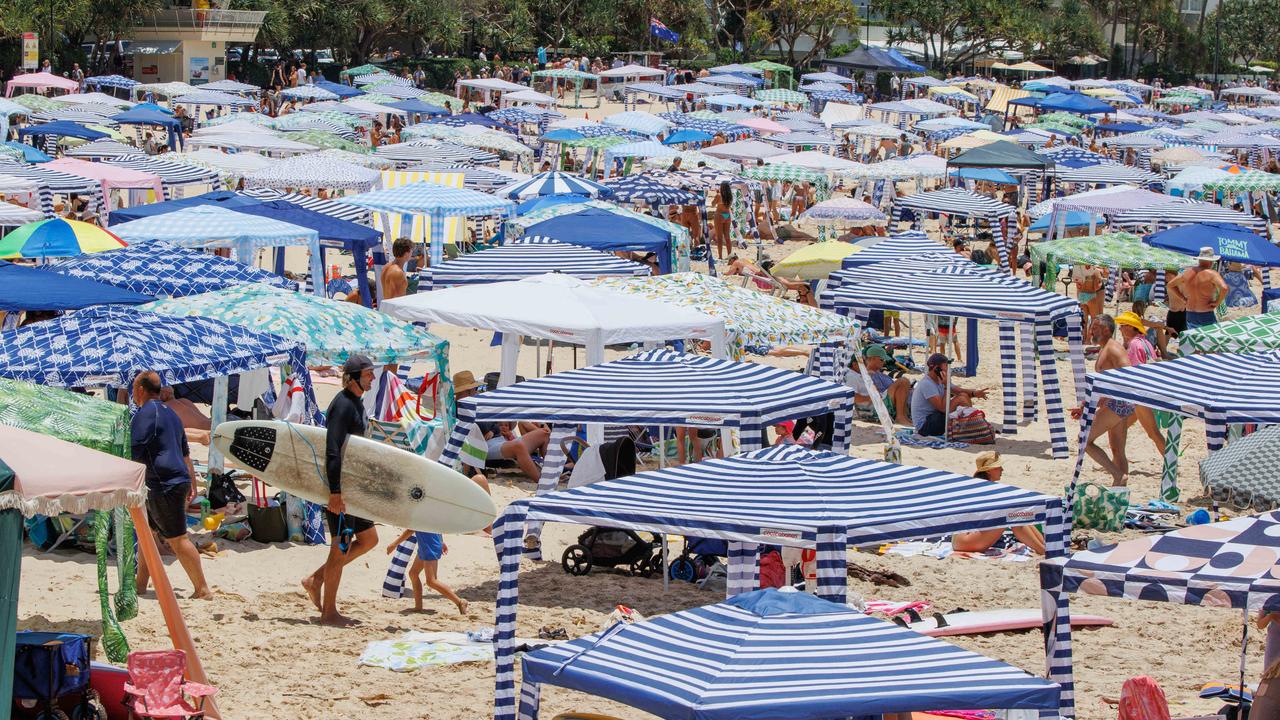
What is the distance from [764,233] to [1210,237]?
10.0 metres

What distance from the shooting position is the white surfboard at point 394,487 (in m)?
8.01

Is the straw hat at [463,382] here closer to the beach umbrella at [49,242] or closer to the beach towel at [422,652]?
the beach towel at [422,652]

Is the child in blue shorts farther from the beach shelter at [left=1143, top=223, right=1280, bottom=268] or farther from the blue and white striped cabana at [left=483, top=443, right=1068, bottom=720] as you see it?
the beach shelter at [left=1143, top=223, right=1280, bottom=268]

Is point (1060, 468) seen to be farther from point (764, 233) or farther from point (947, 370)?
point (764, 233)

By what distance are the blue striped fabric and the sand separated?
1.07m

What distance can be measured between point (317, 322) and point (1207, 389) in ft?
19.2

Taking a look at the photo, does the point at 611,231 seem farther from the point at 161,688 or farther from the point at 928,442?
the point at 161,688

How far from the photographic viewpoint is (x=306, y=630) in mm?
8234

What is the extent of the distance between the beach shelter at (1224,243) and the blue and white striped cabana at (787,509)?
42.5ft

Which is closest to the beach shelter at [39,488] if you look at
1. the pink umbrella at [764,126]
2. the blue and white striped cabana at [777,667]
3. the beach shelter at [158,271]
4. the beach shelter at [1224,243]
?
the blue and white striped cabana at [777,667]

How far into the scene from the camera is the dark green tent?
103 ft

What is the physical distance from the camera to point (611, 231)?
17.3 metres

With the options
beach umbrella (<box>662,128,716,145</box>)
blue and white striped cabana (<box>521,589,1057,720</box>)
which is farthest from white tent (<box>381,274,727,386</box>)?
beach umbrella (<box>662,128,716,145</box>)

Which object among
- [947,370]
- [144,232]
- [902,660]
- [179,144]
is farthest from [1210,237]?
[179,144]
